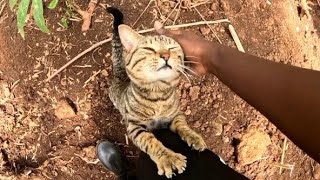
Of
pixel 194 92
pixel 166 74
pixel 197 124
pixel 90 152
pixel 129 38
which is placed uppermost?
pixel 129 38

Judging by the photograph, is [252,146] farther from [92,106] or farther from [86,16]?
[86,16]

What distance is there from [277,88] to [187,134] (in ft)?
2.22

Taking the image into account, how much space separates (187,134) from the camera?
205 centimetres

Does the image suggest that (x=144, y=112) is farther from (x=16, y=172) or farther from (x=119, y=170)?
(x=16, y=172)

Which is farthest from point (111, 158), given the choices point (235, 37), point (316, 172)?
point (316, 172)

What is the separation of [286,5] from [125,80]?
3.63 feet

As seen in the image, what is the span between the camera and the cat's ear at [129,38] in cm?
193

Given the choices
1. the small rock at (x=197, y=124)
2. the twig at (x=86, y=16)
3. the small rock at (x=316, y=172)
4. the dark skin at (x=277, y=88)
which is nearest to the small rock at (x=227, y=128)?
the small rock at (x=197, y=124)

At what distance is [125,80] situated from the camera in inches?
91.3

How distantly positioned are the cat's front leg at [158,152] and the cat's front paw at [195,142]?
9 cm

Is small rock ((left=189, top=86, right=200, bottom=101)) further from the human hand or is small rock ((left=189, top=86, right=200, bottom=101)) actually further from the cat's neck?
the human hand

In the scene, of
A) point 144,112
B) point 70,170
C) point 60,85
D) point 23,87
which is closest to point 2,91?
point 23,87

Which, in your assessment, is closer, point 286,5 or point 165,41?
point 165,41

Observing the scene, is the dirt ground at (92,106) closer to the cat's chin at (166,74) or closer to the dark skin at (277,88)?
the cat's chin at (166,74)
